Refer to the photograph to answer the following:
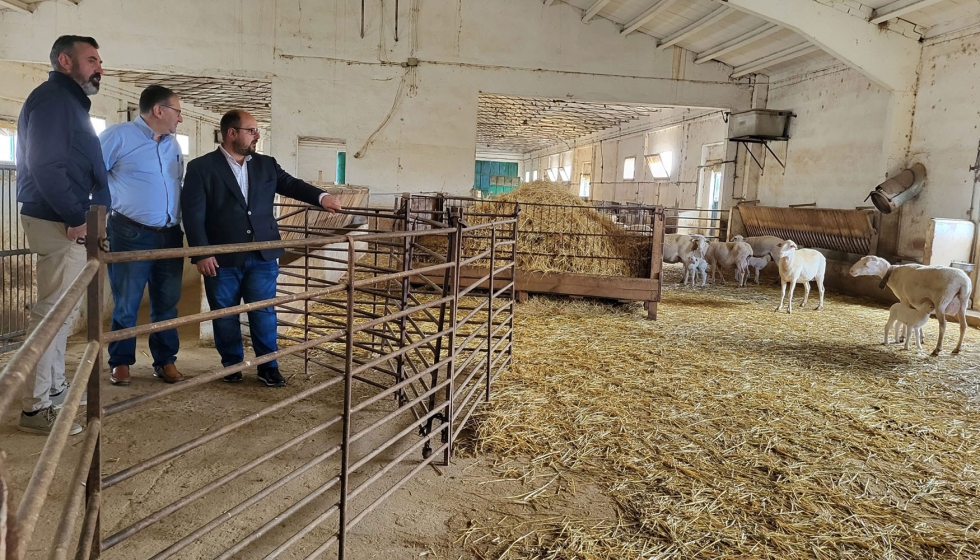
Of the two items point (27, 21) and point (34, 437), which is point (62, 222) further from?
point (27, 21)

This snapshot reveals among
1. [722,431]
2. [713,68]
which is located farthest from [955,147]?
[722,431]

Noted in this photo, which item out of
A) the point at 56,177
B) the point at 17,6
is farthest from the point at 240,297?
the point at 17,6

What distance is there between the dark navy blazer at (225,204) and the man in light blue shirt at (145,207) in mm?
184

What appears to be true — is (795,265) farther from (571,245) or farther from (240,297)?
(240,297)

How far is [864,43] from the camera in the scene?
9805 millimetres

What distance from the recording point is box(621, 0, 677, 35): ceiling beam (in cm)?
1191

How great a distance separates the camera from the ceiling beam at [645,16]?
11905 millimetres

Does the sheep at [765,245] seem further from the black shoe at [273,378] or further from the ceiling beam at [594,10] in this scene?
the black shoe at [273,378]

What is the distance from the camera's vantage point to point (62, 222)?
3.17 meters

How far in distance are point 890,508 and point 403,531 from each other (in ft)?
8.01

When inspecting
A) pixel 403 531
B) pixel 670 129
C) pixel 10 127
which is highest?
pixel 670 129

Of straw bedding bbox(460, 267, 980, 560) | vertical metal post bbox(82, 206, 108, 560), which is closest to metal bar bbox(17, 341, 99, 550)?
vertical metal post bbox(82, 206, 108, 560)

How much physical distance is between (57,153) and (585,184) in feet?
79.1

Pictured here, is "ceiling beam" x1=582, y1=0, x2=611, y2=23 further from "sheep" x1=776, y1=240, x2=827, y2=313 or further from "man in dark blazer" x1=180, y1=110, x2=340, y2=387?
"man in dark blazer" x1=180, y1=110, x2=340, y2=387
